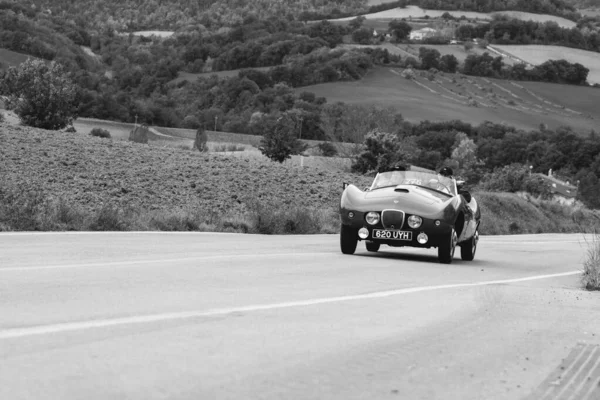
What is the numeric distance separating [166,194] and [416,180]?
1982cm

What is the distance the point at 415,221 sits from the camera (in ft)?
54.7

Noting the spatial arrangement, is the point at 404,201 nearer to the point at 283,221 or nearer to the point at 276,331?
the point at 276,331

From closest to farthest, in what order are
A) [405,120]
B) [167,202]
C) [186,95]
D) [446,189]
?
[446,189] < [167,202] < [405,120] < [186,95]

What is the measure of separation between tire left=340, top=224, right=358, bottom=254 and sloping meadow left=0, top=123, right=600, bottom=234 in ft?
17.9

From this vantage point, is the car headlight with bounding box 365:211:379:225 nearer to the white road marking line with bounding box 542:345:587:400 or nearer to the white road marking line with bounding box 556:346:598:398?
the white road marking line with bounding box 542:345:587:400

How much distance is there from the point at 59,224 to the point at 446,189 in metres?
7.00

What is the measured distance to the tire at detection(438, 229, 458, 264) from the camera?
17.0 m

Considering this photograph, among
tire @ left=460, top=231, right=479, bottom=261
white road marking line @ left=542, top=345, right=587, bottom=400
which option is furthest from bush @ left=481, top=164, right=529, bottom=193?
white road marking line @ left=542, top=345, right=587, bottom=400

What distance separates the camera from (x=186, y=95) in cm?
16225

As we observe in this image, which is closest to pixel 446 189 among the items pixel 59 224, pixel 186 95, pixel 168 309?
pixel 59 224

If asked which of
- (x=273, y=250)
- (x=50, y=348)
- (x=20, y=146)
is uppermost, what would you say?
(x=50, y=348)

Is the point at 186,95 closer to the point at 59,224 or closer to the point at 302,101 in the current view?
the point at 302,101

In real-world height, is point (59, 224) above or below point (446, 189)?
below

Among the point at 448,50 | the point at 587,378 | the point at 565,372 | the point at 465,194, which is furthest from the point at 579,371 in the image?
the point at 448,50
